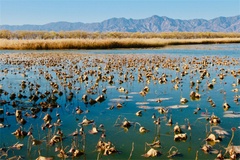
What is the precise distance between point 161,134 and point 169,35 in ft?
430

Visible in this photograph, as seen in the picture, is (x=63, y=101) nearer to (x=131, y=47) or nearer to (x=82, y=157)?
(x=82, y=157)

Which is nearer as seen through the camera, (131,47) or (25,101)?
(25,101)

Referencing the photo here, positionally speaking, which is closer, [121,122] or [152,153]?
[152,153]

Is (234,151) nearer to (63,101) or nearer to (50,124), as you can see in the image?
(50,124)

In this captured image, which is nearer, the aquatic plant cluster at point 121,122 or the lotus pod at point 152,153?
the lotus pod at point 152,153

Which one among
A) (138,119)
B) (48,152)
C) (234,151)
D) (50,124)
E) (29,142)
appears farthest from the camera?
(138,119)

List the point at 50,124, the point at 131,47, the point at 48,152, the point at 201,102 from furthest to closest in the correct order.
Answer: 1. the point at 131,47
2. the point at 201,102
3. the point at 50,124
4. the point at 48,152

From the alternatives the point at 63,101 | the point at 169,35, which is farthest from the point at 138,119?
the point at 169,35

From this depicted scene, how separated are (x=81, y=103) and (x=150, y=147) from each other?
535cm

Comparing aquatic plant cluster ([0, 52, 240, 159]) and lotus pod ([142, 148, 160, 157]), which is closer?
lotus pod ([142, 148, 160, 157])

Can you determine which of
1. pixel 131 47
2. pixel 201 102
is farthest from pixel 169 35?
pixel 201 102

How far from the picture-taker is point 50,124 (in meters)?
9.20

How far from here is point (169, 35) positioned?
136 m

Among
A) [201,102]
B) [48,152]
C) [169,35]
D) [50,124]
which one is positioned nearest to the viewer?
[48,152]
